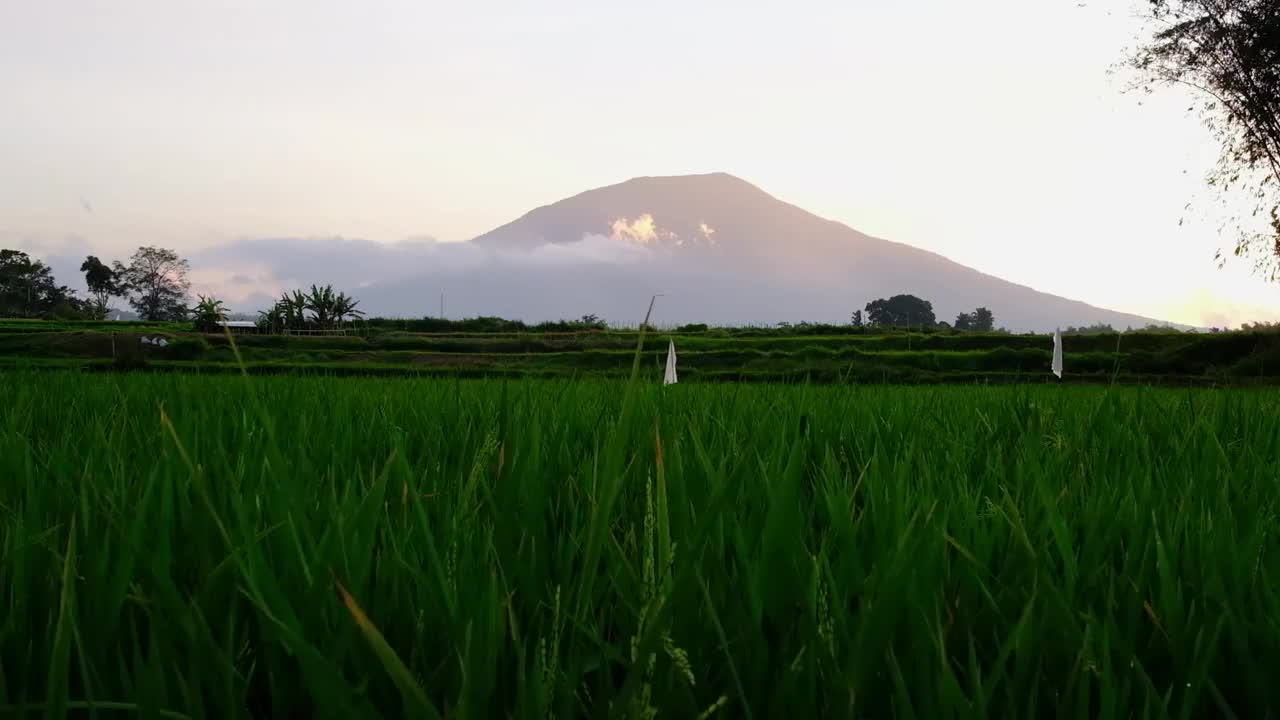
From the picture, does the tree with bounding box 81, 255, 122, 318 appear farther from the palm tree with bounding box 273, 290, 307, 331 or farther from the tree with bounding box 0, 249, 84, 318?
the palm tree with bounding box 273, 290, 307, 331

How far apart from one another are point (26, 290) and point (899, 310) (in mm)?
127055

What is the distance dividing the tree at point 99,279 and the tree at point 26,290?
2558 mm

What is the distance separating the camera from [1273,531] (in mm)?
1160

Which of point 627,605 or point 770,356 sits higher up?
point 627,605

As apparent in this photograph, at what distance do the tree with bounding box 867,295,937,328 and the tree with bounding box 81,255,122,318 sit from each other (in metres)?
113

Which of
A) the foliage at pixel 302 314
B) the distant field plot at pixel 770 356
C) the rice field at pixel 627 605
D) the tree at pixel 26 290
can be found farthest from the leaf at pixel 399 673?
the tree at pixel 26 290

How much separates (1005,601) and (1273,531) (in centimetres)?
61

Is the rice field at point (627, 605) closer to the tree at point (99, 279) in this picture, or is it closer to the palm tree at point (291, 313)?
the palm tree at point (291, 313)

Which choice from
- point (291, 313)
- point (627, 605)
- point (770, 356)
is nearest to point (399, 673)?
point (627, 605)

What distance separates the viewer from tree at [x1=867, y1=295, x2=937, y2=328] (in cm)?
12700

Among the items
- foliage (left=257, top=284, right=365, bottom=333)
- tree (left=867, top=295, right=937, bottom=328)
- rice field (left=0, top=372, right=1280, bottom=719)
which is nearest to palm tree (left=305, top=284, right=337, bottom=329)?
foliage (left=257, top=284, right=365, bottom=333)

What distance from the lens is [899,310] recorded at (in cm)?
12950

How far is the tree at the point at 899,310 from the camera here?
12700 cm

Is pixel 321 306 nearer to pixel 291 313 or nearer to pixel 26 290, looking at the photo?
pixel 291 313
